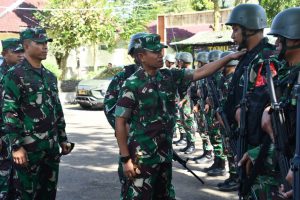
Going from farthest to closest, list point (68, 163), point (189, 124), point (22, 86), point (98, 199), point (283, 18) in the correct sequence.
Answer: point (189, 124) → point (68, 163) → point (98, 199) → point (22, 86) → point (283, 18)

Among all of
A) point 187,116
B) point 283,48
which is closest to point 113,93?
point 283,48

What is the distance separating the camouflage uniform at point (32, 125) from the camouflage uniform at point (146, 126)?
85cm

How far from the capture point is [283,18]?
2.90 metres

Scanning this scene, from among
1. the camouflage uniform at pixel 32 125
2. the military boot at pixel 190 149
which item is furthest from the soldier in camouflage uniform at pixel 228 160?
the camouflage uniform at pixel 32 125

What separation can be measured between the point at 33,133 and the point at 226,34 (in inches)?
600

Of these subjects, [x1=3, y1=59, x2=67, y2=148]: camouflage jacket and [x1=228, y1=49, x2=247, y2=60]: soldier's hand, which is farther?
[x1=3, y1=59, x2=67, y2=148]: camouflage jacket

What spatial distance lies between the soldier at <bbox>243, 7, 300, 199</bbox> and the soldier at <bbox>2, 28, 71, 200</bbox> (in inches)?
75.7

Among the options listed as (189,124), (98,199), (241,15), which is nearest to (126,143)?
(241,15)

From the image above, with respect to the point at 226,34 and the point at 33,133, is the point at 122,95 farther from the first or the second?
the point at 226,34

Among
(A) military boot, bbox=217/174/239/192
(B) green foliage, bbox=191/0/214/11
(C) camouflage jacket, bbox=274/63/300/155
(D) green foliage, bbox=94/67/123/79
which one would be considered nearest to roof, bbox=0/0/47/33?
(D) green foliage, bbox=94/67/123/79

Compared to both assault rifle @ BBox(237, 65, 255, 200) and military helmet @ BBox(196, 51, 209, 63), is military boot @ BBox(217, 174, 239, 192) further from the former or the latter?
assault rifle @ BBox(237, 65, 255, 200)

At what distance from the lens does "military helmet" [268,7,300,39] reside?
9.13 ft

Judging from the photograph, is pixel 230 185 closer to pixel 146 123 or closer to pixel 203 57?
pixel 203 57

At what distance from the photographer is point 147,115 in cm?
358
